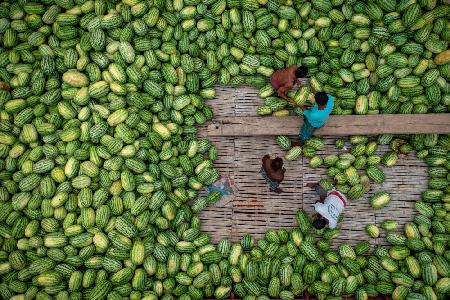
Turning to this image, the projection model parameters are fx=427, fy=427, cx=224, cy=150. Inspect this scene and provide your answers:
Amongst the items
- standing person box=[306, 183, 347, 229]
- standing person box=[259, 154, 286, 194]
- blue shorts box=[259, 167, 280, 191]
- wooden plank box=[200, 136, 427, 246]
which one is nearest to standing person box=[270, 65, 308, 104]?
wooden plank box=[200, 136, 427, 246]

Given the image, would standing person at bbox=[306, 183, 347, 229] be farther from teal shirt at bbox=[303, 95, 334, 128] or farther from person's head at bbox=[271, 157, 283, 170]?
teal shirt at bbox=[303, 95, 334, 128]

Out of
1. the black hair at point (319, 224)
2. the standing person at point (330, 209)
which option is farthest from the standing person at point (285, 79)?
the black hair at point (319, 224)

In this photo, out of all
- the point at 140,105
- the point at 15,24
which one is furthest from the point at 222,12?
the point at 15,24

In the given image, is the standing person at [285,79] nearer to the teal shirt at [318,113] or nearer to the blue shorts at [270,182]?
the teal shirt at [318,113]

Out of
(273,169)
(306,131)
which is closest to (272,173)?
(273,169)

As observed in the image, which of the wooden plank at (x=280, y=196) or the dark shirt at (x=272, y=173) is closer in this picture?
the dark shirt at (x=272, y=173)

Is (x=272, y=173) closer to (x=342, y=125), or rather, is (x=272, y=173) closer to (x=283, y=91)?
(x=283, y=91)

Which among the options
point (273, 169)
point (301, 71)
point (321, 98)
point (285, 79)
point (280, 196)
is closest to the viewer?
point (321, 98)
